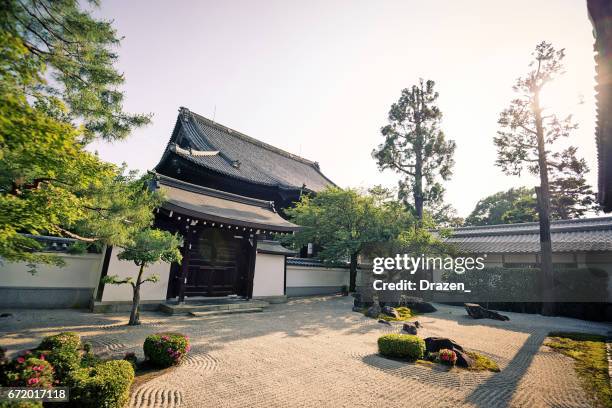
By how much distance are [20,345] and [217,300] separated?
645 cm

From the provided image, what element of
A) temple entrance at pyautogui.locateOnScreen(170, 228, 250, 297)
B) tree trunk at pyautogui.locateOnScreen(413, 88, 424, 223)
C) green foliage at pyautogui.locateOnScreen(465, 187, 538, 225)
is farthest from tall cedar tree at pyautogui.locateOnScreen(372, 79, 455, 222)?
green foliage at pyautogui.locateOnScreen(465, 187, 538, 225)

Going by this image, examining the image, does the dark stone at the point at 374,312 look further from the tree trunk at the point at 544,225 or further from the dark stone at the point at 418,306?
the tree trunk at the point at 544,225

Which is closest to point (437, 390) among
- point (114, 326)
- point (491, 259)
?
point (114, 326)

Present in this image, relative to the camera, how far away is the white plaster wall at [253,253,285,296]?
13.3 metres

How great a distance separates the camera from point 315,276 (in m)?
17.4

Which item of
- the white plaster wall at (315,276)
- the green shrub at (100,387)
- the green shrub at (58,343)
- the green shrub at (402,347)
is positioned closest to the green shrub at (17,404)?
the green shrub at (100,387)

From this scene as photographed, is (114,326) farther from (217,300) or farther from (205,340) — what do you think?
(217,300)

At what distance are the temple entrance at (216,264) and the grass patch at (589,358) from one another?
1093cm

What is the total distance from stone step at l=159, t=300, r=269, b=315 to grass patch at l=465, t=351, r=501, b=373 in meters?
7.86

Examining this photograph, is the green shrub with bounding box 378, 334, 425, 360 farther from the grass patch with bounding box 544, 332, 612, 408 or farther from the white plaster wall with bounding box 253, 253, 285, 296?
the white plaster wall with bounding box 253, 253, 285, 296

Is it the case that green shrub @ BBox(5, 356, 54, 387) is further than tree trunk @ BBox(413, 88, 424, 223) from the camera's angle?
No

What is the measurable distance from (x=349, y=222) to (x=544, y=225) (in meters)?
9.46

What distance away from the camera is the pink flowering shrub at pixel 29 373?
3.10 metres

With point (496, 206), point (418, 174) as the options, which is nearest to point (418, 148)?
point (418, 174)
